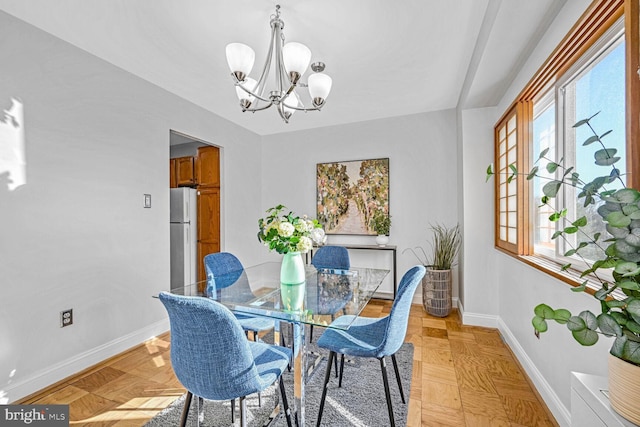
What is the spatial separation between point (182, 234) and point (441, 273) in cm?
325

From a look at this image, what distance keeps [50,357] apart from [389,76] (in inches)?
138

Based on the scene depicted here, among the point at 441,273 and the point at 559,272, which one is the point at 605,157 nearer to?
the point at 559,272

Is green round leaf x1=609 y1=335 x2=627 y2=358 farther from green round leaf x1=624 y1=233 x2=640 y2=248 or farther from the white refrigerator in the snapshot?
the white refrigerator

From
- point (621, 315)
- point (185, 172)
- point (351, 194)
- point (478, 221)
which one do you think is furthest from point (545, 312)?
point (185, 172)

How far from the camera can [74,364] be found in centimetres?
218

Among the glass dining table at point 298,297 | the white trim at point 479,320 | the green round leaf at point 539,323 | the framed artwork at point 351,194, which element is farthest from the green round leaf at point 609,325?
the framed artwork at point 351,194

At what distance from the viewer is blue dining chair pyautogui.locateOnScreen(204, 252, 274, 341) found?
200 cm

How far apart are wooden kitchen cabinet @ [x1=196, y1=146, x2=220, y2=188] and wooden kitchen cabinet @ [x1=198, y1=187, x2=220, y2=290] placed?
9cm

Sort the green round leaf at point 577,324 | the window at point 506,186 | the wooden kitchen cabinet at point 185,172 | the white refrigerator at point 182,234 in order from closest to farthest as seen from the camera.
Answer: the green round leaf at point 577,324
the window at point 506,186
the white refrigerator at point 182,234
the wooden kitchen cabinet at point 185,172

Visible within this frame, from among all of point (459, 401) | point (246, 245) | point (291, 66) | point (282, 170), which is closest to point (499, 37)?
point (291, 66)

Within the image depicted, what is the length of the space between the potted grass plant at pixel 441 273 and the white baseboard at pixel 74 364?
9.43 ft

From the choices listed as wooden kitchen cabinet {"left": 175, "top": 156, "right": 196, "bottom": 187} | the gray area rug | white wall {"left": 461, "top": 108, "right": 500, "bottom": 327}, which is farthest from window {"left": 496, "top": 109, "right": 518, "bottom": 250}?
wooden kitchen cabinet {"left": 175, "top": 156, "right": 196, "bottom": 187}

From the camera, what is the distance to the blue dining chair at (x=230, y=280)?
1996mm

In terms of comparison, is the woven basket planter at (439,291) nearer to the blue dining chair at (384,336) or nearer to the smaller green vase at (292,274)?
the blue dining chair at (384,336)
